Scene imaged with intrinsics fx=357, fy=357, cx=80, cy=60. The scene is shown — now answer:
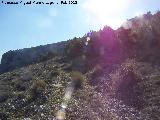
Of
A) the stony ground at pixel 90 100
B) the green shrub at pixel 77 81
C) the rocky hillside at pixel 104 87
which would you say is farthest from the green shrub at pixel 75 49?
the green shrub at pixel 77 81

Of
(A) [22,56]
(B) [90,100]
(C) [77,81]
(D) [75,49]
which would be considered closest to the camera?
(B) [90,100]

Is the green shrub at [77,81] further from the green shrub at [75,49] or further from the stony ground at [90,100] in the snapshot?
the green shrub at [75,49]

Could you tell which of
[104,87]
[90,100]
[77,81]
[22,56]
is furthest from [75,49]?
[22,56]

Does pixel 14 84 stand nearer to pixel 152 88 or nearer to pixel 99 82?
→ pixel 99 82

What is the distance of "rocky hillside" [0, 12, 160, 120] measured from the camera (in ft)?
57.5

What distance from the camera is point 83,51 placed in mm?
36156

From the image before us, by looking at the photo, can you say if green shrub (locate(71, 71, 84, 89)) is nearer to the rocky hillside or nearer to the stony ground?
the rocky hillside

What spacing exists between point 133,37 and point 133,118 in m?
16.7

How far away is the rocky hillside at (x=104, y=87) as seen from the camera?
690 inches

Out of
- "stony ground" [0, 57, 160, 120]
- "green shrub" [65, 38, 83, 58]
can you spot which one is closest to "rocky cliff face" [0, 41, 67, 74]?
"green shrub" [65, 38, 83, 58]

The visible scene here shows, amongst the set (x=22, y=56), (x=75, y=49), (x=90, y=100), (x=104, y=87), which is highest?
(x=75, y=49)

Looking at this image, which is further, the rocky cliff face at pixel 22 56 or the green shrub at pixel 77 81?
the rocky cliff face at pixel 22 56

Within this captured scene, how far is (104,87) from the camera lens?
21984 mm

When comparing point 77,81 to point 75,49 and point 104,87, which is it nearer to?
point 104,87
